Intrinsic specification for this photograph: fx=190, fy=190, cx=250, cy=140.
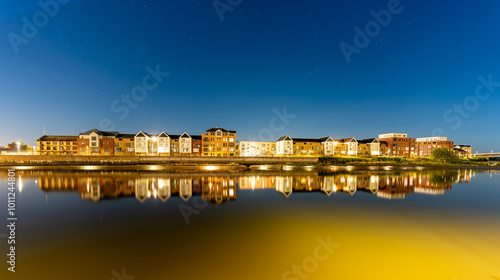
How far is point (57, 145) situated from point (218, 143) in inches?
2319

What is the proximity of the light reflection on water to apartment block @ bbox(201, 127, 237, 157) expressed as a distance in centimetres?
4733

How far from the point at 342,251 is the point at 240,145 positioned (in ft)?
263

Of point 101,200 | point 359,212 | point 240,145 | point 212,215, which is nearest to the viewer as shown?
point 212,215

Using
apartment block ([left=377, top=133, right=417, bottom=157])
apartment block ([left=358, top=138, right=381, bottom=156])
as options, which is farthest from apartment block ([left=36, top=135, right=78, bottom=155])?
apartment block ([left=377, top=133, right=417, bottom=157])

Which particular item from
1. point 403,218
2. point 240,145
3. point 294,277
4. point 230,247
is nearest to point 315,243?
point 294,277

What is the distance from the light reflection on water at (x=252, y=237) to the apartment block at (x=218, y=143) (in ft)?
155

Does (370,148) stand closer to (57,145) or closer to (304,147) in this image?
(304,147)

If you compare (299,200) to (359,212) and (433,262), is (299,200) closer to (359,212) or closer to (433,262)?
(359,212)

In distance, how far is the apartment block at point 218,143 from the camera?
67938mm

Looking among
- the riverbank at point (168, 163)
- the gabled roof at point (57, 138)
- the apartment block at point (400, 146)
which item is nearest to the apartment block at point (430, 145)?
the apartment block at point (400, 146)

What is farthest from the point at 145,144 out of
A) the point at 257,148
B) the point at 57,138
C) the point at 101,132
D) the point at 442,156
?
the point at 442,156

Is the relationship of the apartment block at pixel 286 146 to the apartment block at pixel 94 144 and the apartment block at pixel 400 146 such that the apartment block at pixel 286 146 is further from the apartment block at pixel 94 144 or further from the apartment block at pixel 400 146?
the apartment block at pixel 94 144

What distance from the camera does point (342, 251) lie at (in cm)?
920

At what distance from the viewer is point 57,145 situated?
69.2 m
